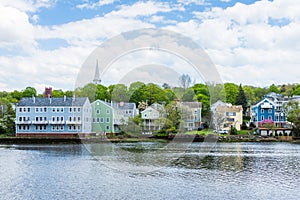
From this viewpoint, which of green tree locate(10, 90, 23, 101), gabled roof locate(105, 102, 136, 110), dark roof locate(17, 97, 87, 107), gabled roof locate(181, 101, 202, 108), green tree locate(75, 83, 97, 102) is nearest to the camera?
dark roof locate(17, 97, 87, 107)

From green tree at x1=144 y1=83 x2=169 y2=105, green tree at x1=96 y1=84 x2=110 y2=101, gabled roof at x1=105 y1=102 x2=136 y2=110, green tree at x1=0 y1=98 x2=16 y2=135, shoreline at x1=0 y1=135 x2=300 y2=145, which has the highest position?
green tree at x1=96 y1=84 x2=110 y2=101

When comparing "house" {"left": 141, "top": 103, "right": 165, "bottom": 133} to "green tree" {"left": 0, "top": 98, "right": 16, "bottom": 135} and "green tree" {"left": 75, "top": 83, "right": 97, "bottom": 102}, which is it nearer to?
"green tree" {"left": 75, "top": 83, "right": 97, "bottom": 102}

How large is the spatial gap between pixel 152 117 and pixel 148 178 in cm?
4587

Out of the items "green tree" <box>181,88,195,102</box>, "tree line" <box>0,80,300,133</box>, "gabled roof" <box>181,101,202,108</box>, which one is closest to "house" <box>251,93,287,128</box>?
"tree line" <box>0,80,300,133</box>

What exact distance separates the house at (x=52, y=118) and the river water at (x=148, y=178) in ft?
116

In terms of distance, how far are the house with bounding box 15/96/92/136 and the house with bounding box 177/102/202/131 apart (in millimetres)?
16526

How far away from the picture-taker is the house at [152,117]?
70812mm

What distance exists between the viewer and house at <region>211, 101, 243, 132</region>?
3113 inches

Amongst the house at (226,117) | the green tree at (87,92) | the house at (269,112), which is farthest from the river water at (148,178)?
the house at (269,112)

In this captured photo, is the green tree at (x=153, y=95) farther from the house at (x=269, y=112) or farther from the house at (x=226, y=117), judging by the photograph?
the house at (x=269, y=112)

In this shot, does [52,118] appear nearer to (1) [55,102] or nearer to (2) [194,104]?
(1) [55,102]

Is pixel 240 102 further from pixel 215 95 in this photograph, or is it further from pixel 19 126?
pixel 19 126

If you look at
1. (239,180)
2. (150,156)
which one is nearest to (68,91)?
(150,156)

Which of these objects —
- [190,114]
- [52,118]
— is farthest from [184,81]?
[52,118]
